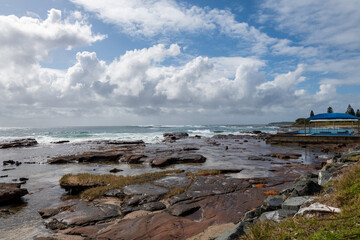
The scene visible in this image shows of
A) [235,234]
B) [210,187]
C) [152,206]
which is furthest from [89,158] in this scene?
[235,234]

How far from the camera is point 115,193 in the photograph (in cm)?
1031

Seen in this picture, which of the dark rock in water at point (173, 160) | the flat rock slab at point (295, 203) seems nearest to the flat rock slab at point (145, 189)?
the flat rock slab at point (295, 203)

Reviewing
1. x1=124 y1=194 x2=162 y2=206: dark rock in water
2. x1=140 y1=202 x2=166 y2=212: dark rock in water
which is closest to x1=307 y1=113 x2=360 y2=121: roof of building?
x1=124 y1=194 x2=162 y2=206: dark rock in water

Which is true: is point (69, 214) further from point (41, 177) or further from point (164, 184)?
point (41, 177)

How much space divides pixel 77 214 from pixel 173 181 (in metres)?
5.29

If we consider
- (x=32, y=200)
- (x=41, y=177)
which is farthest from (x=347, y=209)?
(x=41, y=177)

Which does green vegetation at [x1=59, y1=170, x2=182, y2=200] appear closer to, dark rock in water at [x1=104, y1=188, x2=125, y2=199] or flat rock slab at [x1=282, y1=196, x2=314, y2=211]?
dark rock in water at [x1=104, y1=188, x2=125, y2=199]

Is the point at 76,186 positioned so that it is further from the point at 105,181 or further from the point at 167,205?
the point at 167,205

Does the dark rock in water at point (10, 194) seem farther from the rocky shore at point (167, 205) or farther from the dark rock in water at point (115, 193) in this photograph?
the dark rock in water at point (115, 193)

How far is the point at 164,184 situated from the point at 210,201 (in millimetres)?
3231

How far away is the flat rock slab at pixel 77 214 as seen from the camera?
7677 mm

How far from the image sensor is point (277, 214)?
16.2 feet

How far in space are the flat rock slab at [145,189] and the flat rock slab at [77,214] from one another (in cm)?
159

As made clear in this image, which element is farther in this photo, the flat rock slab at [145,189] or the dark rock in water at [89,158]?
the dark rock in water at [89,158]
